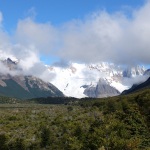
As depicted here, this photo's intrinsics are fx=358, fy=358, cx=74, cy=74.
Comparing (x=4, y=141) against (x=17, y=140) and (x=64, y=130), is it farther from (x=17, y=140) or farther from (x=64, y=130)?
(x=64, y=130)

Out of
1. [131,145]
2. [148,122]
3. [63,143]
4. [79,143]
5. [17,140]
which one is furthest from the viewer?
[17,140]

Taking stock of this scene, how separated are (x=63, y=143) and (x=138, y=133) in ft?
52.0

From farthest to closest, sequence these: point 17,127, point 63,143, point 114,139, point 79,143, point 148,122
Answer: point 17,127, point 148,122, point 63,143, point 79,143, point 114,139

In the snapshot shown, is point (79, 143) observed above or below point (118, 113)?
below

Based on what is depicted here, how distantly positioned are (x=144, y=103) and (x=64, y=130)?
71.5 feet

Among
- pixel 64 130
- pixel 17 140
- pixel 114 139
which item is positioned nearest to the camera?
pixel 114 139

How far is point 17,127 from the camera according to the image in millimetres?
114312

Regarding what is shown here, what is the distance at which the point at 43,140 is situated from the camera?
278 feet

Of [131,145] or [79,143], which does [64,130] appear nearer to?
[79,143]

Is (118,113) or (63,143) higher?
(118,113)

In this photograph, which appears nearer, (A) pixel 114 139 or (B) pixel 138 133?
(A) pixel 114 139

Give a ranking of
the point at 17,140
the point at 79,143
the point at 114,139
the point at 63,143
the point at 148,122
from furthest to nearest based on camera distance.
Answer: the point at 17,140
the point at 148,122
the point at 63,143
the point at 79,143
the point at 114,139

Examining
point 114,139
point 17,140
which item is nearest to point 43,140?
point 17,140

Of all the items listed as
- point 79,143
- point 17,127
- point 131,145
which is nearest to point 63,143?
point 79,143
